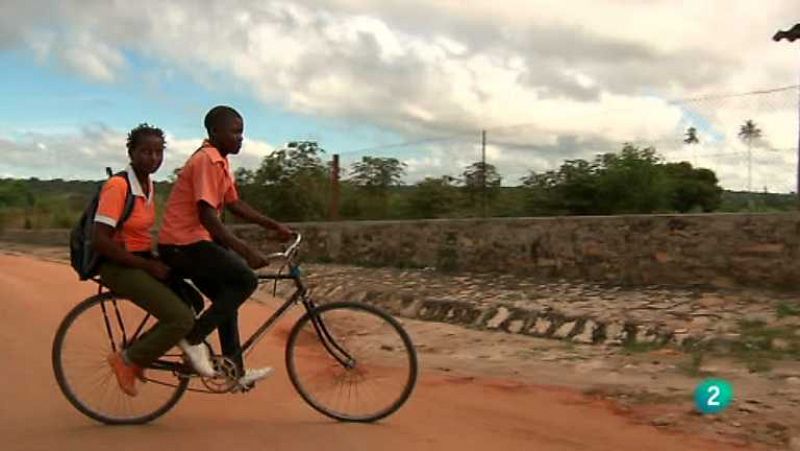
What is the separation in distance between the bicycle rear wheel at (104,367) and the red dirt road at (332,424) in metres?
0.12

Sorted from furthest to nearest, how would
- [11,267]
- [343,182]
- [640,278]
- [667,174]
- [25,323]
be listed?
[343,182], [11,267], [667,174], [640,278], [25,323]

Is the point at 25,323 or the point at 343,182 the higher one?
the point at 343,182

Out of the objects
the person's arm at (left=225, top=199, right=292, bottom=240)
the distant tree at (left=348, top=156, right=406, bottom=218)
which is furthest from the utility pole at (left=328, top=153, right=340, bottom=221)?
the person's arm at (left=225, top=199, right=292, bottom=240)

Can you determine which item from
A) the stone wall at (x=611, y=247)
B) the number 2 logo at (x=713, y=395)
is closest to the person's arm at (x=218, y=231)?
the number 2 logo at (x=713, y=395)

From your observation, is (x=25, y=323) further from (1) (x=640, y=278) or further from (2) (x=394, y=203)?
(2) (x=394, y=203)

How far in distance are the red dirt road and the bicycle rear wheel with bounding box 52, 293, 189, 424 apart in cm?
12

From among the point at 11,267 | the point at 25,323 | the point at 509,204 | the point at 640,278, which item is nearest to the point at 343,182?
the point at 509,204

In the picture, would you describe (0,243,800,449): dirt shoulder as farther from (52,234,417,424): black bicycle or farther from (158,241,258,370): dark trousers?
(158,241,258,370): dark trousers

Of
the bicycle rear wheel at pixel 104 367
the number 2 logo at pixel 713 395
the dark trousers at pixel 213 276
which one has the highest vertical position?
the dark trousers at pixel 213 276

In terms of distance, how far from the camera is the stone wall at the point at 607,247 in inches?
403

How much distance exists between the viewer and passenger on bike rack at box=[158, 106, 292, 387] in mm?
5062

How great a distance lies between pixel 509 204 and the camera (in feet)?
47.9

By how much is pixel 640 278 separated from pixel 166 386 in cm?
730

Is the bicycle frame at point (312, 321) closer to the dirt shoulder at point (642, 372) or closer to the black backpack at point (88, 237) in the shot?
the black backpack at point (88, 237)
